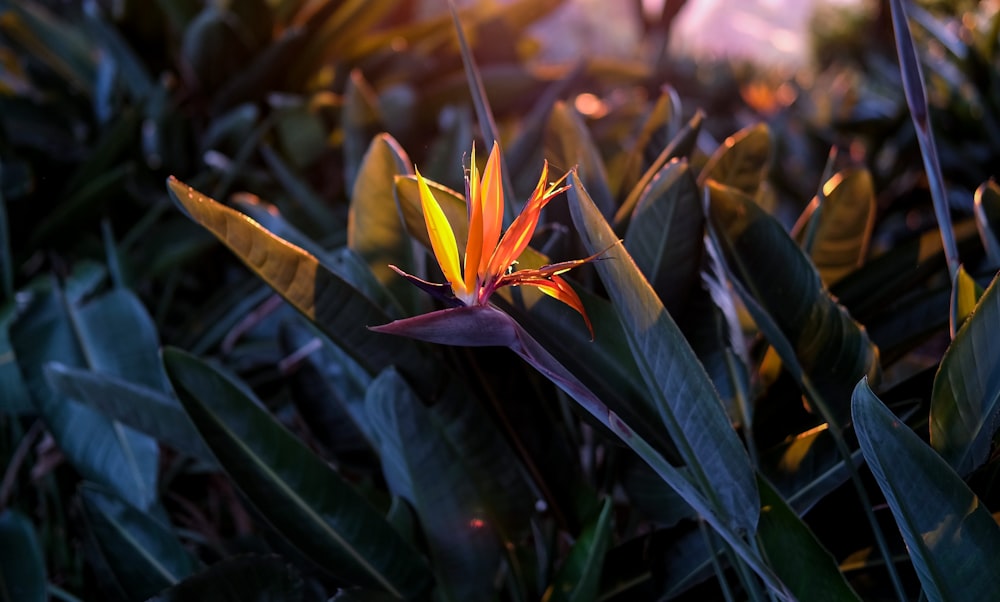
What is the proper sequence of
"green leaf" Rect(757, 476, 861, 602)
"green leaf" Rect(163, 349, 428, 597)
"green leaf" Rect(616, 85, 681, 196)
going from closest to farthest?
"green leaf" Rect(757, 476, 861, 602)
"green leaf" Rect(163, 349, 428, 597)
"green leaf" Rect(616, 85, 681, 196)

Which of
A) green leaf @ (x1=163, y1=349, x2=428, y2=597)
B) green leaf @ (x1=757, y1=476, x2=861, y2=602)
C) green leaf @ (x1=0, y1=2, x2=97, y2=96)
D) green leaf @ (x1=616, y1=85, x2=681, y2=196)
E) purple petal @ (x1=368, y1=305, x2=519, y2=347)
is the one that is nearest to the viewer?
purple petal @ (x1=368, y1=305, x2=519, y2=347)

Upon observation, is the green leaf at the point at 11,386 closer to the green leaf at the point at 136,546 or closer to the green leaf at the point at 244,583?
the green leaf at the point at 136,546

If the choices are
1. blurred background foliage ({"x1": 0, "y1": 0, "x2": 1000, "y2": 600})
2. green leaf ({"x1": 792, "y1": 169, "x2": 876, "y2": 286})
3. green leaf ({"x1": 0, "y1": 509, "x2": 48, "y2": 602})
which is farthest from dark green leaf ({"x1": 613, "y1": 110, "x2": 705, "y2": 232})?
green leaf ({"x1": 0, "y1": 509, "x2": 48, "y2": 602})

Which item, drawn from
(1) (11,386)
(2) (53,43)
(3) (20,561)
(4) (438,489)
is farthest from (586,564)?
(2) (53,43)

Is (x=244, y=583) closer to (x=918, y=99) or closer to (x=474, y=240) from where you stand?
(x=474, y=240)

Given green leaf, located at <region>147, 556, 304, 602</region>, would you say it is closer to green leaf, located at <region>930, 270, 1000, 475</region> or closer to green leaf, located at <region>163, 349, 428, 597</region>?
green leaf, located at <region>163, 349, 428, 597</region>

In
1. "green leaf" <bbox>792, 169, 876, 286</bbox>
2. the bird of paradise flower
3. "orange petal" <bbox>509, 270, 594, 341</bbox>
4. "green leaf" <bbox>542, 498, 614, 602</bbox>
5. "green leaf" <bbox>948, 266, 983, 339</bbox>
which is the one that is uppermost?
the bird of paradise flower

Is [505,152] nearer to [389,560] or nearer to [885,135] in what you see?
[389,560]
